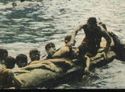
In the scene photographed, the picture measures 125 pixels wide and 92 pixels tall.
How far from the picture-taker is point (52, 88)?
5.57 metres

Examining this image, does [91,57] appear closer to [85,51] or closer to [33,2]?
[85,51]

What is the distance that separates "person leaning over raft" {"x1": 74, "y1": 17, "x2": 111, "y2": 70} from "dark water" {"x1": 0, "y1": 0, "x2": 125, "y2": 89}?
10cm

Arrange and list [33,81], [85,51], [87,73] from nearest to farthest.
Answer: [33,81] → [87,73] → [85,51]

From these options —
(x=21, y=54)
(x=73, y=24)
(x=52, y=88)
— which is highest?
(x=73, y=24)

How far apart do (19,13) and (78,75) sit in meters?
1.60

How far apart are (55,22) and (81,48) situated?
0.66m

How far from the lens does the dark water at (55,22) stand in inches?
236

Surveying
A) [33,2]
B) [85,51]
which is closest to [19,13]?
[33,2]

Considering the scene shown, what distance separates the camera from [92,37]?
6.50 metres

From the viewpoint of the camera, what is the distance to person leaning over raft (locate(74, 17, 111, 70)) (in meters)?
6.14

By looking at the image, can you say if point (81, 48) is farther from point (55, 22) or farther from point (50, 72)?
point (50, 72)

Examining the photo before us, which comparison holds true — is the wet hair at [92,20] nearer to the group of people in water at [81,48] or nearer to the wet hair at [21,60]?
the group of people in water at [81,48]

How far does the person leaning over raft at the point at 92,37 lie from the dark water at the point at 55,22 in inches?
3.9

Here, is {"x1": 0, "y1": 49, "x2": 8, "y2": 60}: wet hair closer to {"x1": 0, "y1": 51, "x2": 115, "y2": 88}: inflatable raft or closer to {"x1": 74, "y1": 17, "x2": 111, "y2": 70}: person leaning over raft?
{"x1": 0, "y1": 51, "x2": 115, "y2": 88}: inflatable raft
